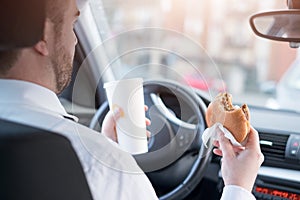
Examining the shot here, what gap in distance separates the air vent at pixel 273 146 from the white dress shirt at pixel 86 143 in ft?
3.65

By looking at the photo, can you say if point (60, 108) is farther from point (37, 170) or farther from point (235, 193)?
point (235, 193)

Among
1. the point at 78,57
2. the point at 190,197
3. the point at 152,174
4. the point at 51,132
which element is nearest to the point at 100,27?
the point at 78,57

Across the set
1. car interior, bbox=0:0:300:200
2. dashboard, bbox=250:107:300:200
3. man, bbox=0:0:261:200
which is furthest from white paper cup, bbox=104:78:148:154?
dashboard, bbox=250:107:300:200

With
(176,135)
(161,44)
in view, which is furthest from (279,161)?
(161,44)

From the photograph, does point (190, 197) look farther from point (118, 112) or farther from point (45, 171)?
point (45, 171)

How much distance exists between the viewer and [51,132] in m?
1.09

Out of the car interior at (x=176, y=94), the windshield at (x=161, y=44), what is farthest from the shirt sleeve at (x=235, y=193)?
the windshield at (x=161, y=44)

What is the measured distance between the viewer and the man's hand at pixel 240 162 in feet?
4.27

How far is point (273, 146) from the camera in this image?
221 cm

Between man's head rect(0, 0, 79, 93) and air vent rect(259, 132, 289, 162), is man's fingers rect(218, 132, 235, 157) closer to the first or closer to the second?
man's head rect(0, 0, 79, 93)

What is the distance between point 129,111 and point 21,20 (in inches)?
22.8

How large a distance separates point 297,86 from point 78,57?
1.42 metres

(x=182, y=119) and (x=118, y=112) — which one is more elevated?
(x=118, y=112)

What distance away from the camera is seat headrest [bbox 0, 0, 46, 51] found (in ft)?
3.48
